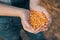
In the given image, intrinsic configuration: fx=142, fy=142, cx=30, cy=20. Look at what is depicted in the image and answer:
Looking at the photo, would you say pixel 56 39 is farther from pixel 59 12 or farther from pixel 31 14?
pixel 31 14

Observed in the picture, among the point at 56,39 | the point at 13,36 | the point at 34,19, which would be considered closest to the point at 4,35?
the point at 13,36

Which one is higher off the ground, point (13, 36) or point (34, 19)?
point (34, 19)

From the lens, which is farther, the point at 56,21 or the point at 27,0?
the point at 56,21
